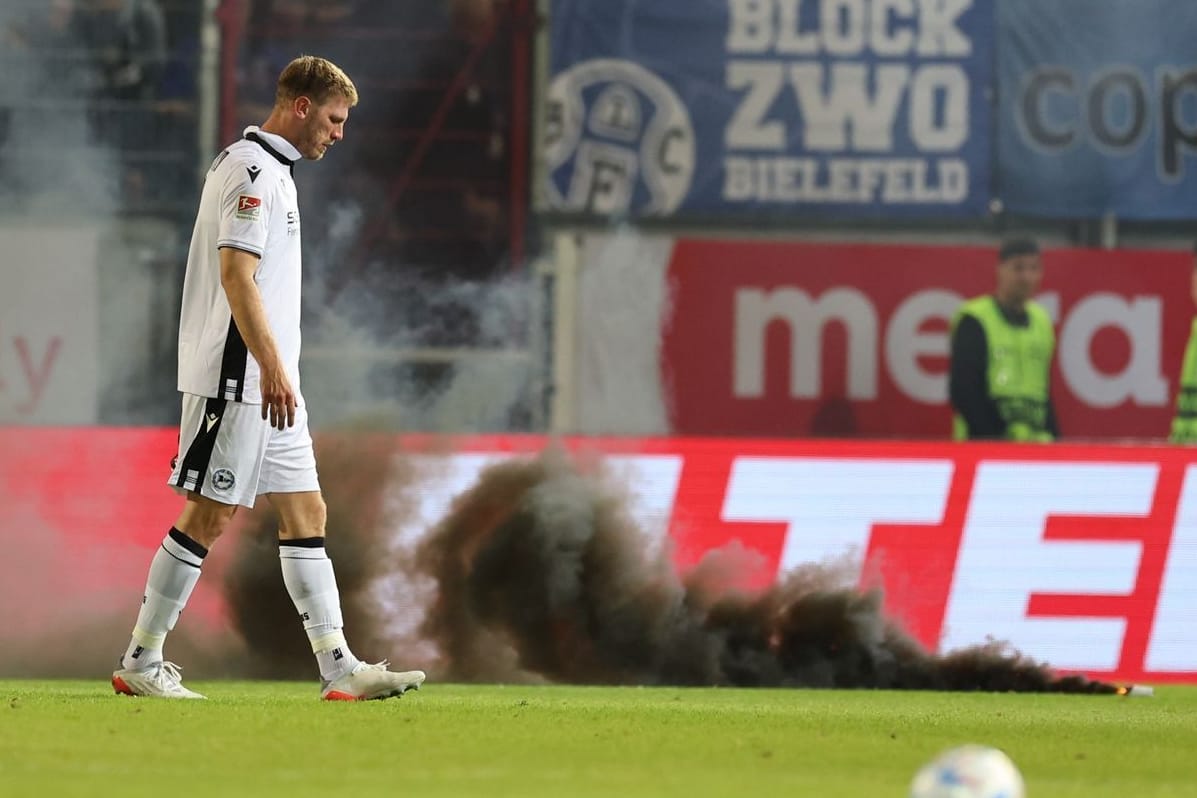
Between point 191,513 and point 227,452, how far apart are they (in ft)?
0.80

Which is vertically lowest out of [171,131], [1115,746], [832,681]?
[832,681]

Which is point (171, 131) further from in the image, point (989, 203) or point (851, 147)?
point (989, 203)

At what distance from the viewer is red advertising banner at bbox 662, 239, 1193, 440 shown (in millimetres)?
12727

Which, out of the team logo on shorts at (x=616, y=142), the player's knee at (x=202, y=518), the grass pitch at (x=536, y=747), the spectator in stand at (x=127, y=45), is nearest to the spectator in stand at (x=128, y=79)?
the spectator in stand at (x=127, y=45)

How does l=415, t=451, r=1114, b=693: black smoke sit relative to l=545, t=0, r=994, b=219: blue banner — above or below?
below

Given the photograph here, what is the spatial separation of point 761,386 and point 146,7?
4072mm

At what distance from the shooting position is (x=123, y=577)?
870cm

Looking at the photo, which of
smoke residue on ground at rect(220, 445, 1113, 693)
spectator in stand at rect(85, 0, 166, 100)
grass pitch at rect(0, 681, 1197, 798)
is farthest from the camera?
spectator in stand at rect(85, 0, 166, 100)

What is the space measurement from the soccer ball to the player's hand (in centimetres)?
240

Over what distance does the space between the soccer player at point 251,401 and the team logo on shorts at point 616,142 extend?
20.5 feet

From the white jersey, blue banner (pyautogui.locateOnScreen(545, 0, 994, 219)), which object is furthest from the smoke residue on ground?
blue banner (pyautogui.locateOnScreen(545, 0, 994, 219))

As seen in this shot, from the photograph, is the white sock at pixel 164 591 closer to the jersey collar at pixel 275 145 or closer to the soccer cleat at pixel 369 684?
the soccer cleat at pixel 369 684

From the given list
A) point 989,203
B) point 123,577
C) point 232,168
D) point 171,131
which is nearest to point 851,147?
point 989,203

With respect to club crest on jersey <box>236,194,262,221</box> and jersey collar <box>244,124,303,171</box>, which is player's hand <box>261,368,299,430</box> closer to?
club crest on jersey <box>236,194,262,221</box>
